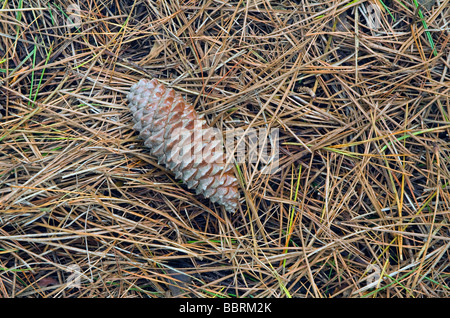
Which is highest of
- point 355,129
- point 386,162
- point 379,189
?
point 355,129

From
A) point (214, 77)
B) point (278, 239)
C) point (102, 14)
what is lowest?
point (278, 239)

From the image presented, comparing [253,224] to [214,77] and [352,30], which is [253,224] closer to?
[214,77]

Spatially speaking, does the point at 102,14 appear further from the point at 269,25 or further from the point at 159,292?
the point at 159,292

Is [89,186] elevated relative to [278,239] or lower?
elevated

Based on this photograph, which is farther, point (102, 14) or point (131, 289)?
point (102, 14)

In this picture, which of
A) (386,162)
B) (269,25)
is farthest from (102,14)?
(386,162)

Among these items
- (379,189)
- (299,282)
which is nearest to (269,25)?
(379,189)
